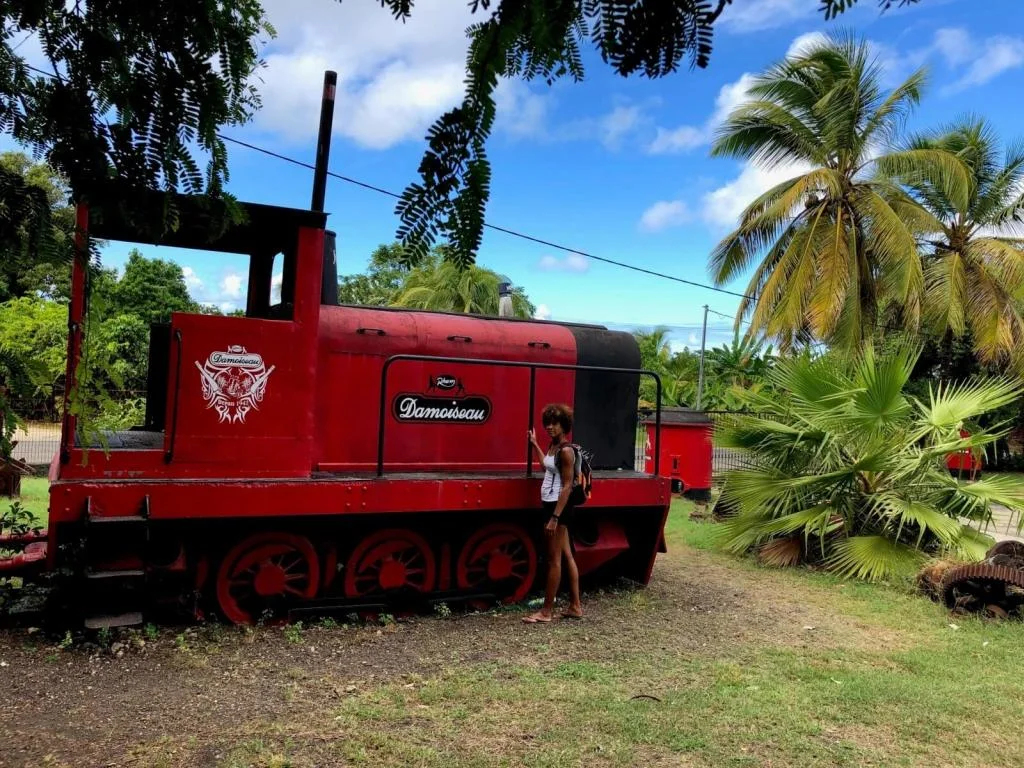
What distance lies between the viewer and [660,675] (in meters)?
4.42

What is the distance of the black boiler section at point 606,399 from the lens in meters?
6.49

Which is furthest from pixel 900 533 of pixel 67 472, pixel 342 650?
pixel 67 472

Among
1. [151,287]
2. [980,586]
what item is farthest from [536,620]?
[151,287]

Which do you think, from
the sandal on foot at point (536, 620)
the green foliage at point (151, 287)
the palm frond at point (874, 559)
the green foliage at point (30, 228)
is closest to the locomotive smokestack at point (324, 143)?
the green foliage at point (30, 228)

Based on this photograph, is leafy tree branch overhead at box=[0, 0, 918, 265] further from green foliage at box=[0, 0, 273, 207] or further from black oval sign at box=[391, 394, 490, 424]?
black oval sign at box=[391, 394, 490, 424]

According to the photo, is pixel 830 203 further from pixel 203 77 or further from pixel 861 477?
pixel 203 77

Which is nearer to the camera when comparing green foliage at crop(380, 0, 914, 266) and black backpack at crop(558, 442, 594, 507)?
green foliage at crop(380, 0, 914, 266)

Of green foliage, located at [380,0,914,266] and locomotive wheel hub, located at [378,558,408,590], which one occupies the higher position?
green foliage, located at [380,0,914,266]

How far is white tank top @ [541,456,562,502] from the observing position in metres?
5.42

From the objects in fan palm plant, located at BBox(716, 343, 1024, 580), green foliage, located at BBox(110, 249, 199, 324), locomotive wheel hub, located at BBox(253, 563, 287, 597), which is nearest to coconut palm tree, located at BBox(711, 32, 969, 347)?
fan palm plant, located at BBox(716, 343, 1024, 580)

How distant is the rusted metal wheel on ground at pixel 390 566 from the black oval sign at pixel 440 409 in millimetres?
852

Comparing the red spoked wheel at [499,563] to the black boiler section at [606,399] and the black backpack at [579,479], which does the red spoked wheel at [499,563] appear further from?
the black boiler section at [606,399]

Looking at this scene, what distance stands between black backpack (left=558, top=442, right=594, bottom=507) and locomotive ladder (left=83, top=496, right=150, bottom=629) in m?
2.65

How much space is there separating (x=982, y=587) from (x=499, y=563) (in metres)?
3.77
